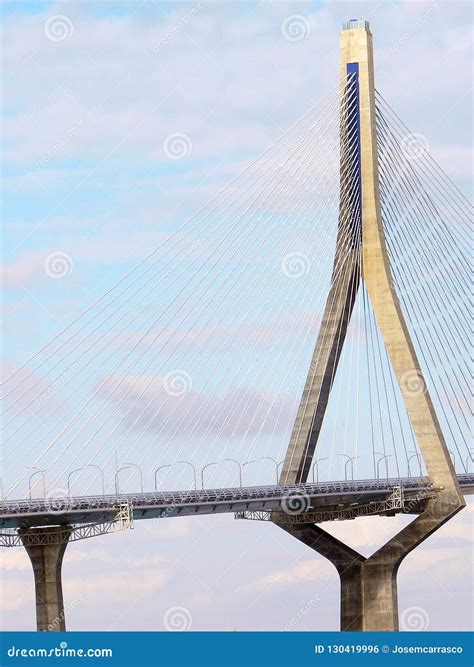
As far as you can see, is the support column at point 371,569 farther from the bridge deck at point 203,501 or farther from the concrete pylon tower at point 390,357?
the bridge deck at point 203,501

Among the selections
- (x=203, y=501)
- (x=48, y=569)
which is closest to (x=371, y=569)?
(x=203, y=501)

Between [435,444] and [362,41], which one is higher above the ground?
[362,41]

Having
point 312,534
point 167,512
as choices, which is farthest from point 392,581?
point 167,512

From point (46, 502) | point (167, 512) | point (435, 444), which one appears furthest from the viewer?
point (435, 444)

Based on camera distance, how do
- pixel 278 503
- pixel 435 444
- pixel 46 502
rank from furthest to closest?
1. pixel 435 444
2. pixel 278 503
3. pixel 46 502

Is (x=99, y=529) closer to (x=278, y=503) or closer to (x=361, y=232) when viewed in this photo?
(x=278, y=503)

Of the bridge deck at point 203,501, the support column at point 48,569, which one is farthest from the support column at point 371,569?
the support column at point 48,569

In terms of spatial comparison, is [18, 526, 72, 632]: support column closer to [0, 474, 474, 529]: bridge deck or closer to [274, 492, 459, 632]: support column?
[0, 474, 474, 529]: bridge deck
